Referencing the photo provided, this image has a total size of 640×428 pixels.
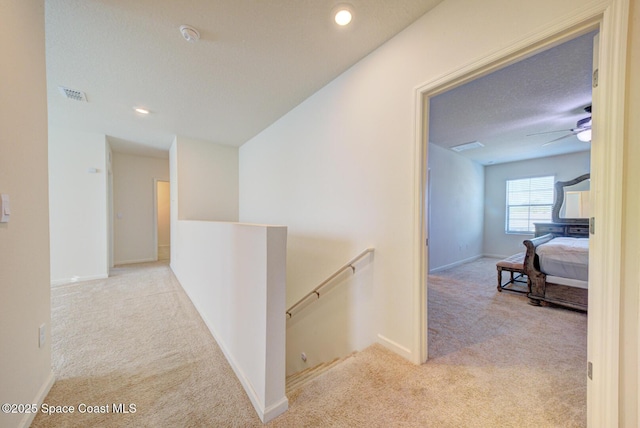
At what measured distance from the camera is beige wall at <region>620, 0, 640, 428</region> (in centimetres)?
99

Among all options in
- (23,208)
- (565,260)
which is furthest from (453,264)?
(23,208)

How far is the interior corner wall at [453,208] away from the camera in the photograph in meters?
4.92

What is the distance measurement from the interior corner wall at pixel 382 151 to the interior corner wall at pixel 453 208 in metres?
3.01

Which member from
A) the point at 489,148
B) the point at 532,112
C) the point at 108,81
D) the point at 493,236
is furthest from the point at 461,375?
the point at 493,236

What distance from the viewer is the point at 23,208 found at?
1.22m

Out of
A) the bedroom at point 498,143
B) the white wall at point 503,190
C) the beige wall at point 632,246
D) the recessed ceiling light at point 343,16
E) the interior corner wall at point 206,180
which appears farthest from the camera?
the white wall at point 503,190

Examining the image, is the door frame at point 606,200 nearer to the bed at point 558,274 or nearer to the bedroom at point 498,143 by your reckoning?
the bedroom at point 498,143

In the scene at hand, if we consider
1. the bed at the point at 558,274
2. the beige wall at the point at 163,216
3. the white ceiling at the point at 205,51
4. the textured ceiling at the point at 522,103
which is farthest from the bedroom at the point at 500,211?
the beige wall at the point at 163,216

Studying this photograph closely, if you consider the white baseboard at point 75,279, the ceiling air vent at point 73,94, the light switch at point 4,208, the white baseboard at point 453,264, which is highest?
the ceiling air vent at point 73,94

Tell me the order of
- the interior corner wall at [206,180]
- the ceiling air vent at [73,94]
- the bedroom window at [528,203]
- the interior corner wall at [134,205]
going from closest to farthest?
the ceiling air vent at [73,94] → the interior corner wall at [206,180] → the interior corner wall at [134,205] → the bedroom window at [528,203]

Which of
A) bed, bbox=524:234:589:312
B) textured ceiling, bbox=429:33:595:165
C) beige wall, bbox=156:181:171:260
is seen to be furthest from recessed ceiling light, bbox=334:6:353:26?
beige wall, bbox=156:181:171:260

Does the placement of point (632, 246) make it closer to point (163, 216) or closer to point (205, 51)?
point (205, 51)

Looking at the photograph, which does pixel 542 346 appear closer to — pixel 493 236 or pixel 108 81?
pixel 108 81

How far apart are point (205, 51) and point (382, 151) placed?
180 centimetres
